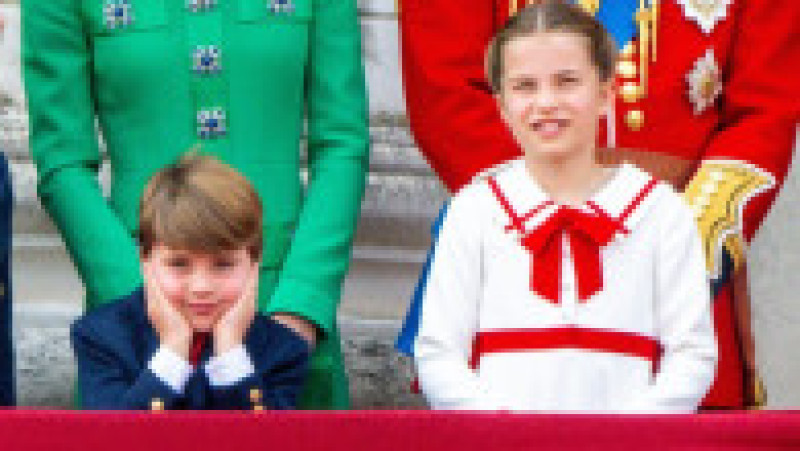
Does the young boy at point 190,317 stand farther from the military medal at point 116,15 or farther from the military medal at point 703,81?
the military medal at point 703,81

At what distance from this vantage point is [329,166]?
3369mm

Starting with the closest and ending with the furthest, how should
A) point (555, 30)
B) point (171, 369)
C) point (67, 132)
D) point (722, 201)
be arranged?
point (171, 369) < point (555, 30) < point (722, 201) < point (67, 132)

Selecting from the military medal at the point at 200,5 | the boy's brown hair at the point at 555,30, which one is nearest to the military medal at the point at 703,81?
the boy's brown hair at the point at 555,30

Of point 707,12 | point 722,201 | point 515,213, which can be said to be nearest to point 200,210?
point 515,213

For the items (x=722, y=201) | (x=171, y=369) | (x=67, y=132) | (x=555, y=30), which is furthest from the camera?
(x=67, y=132)

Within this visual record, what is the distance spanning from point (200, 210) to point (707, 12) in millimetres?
1026

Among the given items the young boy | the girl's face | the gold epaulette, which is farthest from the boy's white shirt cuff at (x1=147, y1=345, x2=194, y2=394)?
the gold epaulette

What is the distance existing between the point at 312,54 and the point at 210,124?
8.6 inches

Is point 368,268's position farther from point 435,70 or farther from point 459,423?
point 459,423

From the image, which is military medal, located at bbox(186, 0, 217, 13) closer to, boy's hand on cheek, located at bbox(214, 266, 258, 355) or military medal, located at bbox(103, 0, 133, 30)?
military medal, located at bbox(103, 0, 133, 30)

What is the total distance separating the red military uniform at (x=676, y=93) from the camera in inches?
130

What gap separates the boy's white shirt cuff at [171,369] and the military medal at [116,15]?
2.37 feet

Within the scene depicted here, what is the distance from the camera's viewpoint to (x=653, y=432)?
7.47 feet

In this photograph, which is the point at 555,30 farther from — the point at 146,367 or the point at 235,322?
the point at 146,367
